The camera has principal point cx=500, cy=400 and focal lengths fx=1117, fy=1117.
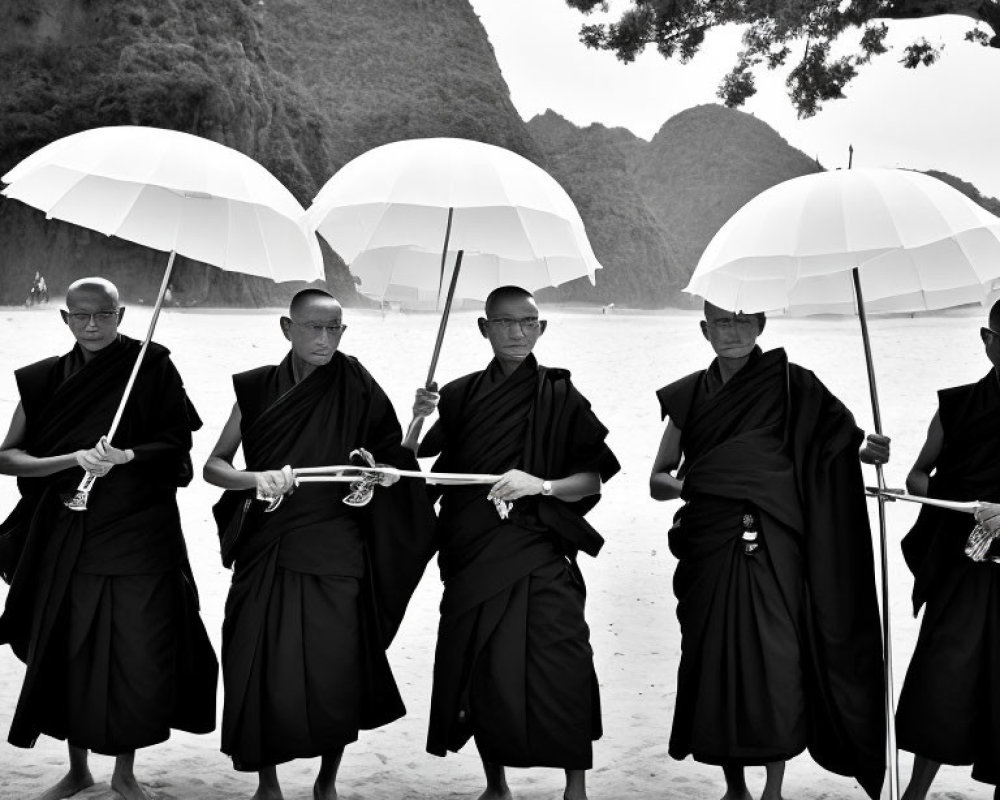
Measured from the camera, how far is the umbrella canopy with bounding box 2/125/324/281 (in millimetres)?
4324

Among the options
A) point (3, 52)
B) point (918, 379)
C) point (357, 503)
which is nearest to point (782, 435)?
point (357, 503)

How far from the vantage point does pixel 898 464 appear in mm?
16078

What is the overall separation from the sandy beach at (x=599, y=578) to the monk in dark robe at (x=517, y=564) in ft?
2.22

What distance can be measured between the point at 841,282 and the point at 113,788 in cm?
376

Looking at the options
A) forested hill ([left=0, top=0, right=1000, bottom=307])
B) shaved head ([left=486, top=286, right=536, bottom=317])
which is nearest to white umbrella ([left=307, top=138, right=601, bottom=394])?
shaved head ([left=486, top=286, right=536, bottom=317])

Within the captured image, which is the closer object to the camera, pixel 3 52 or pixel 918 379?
pixel 918 379

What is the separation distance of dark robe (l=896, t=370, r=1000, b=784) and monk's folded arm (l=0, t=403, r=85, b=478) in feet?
11.0

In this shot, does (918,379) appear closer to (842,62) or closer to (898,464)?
(898,464)

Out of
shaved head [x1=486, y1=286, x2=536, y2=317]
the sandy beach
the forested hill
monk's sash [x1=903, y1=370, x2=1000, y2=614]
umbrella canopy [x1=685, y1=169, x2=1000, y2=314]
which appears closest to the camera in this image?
umbrella canopy [x1=685, y1=169, x2=1000, y2=314]

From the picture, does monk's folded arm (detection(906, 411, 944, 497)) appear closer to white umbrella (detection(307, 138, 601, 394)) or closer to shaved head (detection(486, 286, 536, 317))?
white umbrella (detection(307, 138, 601, 394))

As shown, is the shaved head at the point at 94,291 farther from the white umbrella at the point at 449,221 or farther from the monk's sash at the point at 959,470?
the monk's sash at the point at 959,470

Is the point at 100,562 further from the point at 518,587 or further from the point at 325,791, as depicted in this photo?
the point at 518,587

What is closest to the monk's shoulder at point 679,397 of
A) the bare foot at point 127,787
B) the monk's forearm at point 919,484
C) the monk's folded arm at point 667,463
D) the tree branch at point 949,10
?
the monk's folded arm at point 667,463

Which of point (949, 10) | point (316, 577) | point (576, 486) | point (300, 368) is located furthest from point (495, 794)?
point (949, 10)
